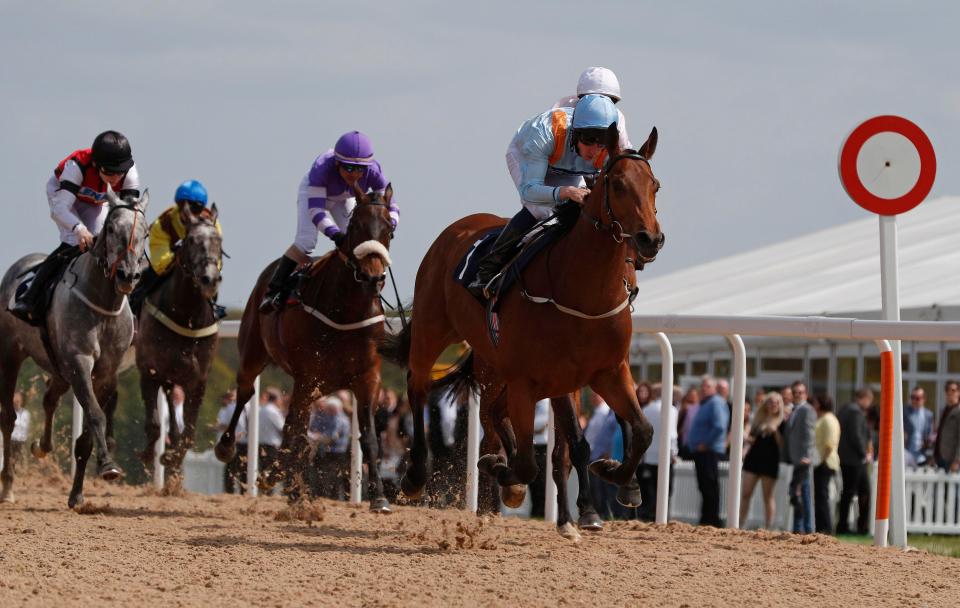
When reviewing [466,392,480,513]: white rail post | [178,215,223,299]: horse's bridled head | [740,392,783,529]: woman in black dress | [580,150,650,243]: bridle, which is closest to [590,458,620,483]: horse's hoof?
[580,150,650,243]: bridle

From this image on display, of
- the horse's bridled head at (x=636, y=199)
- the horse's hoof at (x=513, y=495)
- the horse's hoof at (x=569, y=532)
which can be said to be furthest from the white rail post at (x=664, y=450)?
the horse's bridled head at (x=636, y=199)

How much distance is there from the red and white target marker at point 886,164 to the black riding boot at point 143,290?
5.34m

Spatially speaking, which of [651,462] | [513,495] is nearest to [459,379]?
[513,495]

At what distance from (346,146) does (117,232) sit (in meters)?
1.63

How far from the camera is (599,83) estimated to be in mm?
7477

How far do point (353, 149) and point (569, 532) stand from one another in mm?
3382

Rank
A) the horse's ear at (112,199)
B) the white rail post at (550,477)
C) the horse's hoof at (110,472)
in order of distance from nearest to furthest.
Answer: the horse's hoof at (110,472) < the white rail post at (550,477) < the horse's ear at (112,199)

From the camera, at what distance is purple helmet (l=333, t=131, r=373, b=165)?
32.6ft

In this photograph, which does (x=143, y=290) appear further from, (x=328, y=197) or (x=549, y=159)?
(x=549, y=159)

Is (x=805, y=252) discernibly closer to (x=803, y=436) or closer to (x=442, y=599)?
(x=803, y=436)

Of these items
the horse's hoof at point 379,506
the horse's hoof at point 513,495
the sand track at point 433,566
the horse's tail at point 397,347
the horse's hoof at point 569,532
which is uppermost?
the horse's tail at point 397,347

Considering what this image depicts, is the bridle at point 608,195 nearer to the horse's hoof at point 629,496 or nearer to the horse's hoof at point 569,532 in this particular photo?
the horse's hoof at point 629,496

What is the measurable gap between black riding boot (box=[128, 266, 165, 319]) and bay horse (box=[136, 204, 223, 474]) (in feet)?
0.30

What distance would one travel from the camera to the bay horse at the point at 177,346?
35.5 ft
